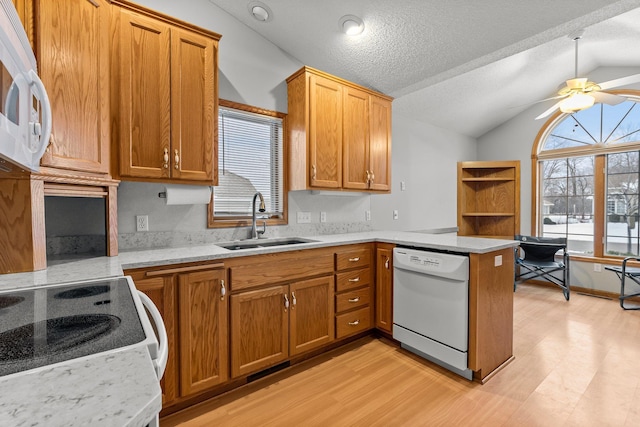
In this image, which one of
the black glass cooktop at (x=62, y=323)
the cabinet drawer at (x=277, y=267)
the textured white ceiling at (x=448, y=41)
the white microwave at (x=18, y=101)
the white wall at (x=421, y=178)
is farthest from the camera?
the white wall at (x=421, y=178)

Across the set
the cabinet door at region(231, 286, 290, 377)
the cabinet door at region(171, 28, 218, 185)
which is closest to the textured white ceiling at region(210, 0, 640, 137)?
the cabinet door at region(171, 28, 218, 185)

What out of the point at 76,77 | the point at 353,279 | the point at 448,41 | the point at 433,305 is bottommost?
the point at 433,305

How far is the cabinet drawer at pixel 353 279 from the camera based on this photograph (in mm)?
2492

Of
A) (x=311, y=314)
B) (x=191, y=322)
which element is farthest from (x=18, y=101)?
(x=311, y=314)

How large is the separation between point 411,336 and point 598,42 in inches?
155

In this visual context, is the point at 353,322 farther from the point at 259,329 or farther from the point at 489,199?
the point at 489,199

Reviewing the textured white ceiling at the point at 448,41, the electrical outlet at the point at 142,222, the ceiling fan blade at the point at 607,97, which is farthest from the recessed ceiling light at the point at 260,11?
the ceiling fan blade at the point at 607,97

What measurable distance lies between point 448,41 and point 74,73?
2569mm

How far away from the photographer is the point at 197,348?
1806 millimetres

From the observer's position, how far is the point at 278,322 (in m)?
2.15

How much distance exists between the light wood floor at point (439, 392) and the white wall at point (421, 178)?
67.6 inches

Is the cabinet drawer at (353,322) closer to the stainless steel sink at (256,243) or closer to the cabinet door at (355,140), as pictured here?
the stainless steel sink at (256,243)

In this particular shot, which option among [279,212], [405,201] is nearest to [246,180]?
[279,212]

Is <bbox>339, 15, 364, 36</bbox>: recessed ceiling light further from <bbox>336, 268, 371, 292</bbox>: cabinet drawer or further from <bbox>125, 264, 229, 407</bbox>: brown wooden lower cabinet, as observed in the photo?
<bbox>125, 264, 229, 407</bbox>: brown wooden lower cabinet
